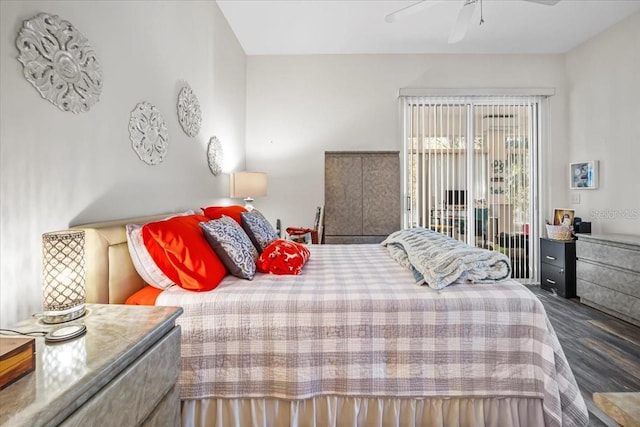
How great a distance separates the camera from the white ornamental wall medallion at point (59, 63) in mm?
1150

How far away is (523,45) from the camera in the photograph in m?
3.75

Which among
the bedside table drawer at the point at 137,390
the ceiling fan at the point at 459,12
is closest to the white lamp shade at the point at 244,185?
the ceiling fan at the point at 459,12

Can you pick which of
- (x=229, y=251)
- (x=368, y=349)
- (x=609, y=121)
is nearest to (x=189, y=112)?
(x=229, y=251)

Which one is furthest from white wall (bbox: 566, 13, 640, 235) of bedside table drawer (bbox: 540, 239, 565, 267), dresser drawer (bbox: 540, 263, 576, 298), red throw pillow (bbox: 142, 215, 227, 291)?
red throw pillow (bbox: 142, 215, 227, 291)

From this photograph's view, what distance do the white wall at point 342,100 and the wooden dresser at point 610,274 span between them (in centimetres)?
105

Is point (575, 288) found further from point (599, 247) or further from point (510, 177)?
point (510, 177)

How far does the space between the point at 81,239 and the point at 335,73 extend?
3.65 meters

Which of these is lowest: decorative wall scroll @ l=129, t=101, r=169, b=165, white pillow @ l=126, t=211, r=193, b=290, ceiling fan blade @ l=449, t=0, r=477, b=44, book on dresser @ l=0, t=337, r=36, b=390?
book on dresser @ l=0, t=337, r=36, b=390

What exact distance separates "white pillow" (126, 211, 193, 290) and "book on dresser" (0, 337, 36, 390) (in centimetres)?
73

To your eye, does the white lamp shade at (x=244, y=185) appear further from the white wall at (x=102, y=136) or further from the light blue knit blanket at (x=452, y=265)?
the light blue knit blanket at (x=452, y=265)

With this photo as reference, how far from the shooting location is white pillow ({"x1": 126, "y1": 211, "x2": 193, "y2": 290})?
4.71 ft

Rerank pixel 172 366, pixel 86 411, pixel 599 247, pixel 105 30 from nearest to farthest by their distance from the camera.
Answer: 1. pixel 86 411
2. pixel 172 366
3. pixel 105 30
4. pixel 599 247

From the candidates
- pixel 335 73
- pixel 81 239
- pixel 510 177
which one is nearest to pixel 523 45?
pixel 510 177

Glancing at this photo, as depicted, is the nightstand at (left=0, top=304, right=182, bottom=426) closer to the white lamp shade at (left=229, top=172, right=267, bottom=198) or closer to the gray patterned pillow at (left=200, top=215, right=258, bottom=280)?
the gray patterned pillow at (left=200, top=215, right=258, bottom=280)
